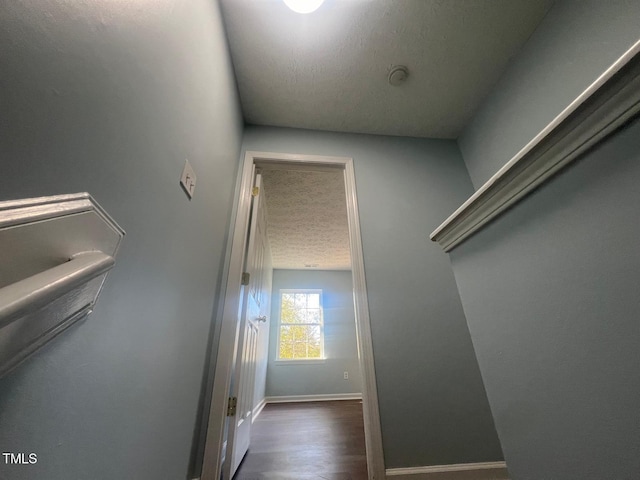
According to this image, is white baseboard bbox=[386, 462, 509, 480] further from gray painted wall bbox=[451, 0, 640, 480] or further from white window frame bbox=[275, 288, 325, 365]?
white window frame bbox=[275, 288, 325, 365]

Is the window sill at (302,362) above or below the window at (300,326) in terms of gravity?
below

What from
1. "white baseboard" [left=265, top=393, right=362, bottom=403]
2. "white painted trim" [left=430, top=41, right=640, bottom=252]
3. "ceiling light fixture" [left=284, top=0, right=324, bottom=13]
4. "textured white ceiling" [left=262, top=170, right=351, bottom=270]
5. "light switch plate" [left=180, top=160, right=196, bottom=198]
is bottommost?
"white baseboard" [left=265, top=393, right=362, bottom=403]

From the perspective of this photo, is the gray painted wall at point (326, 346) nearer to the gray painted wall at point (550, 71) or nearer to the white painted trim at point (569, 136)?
the gray painted wall at point (550, 71)

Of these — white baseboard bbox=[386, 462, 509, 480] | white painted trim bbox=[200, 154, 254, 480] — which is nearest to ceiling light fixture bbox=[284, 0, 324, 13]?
white painted trim bbox=[200, 154, 254, 480]

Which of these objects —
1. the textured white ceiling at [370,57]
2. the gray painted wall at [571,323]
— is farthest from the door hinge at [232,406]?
the textured white ceiling at [370,57]

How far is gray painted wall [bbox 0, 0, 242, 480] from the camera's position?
1.41 ft

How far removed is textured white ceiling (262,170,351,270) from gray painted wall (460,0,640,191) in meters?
1.18

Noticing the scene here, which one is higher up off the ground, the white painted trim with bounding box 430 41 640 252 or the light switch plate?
the light switch plate

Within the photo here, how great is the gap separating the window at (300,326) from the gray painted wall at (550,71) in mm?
3868

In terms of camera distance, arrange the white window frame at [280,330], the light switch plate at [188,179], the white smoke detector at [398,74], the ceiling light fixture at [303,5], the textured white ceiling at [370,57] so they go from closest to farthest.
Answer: the light switch plate at [188,179]
the ceiling light fixture at [303,5]
the textured white ceiling at [370,57]
the white smoke detector at [398,74]
the white window frame at [280,330]

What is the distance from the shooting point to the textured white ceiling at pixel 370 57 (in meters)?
1.47

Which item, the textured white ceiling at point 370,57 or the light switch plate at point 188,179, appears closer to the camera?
the light switch plate at point 188,179

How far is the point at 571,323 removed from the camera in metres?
0.44

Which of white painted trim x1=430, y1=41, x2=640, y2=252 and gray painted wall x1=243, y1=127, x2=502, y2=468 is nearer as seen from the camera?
white painted trim x1=430, y1=41, x2=640, y2=252
